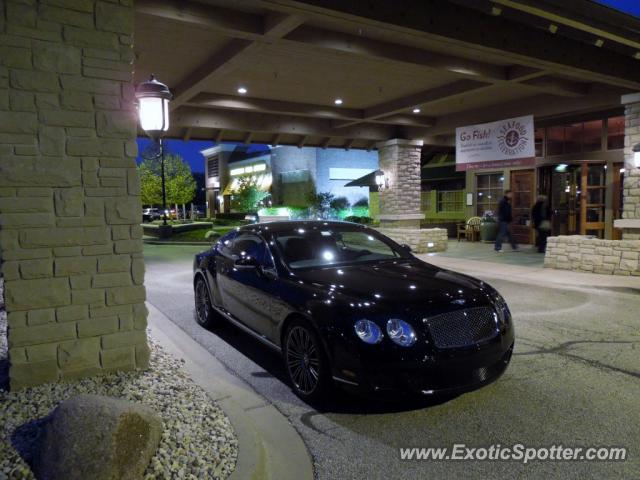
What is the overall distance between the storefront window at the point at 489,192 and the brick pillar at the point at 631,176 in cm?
749

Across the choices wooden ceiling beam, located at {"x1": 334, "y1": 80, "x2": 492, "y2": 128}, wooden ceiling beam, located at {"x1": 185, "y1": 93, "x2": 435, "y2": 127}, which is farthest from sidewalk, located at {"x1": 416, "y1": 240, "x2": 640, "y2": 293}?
wooden ceiling beam, located at {"x1": 185, "y1": 93, "x2": 435, "y2": 127}

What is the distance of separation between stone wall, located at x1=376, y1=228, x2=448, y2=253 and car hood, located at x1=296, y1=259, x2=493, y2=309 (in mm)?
10203

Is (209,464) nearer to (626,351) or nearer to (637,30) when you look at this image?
(626,351)

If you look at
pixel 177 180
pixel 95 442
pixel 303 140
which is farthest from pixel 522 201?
pixel 177 180

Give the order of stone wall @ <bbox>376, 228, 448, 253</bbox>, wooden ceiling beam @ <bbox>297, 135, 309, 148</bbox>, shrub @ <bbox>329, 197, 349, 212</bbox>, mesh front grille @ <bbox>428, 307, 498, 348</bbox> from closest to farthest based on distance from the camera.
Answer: mesh front grille @ <bbox>428, 307, 498, 348</bbox> → stone wall @ <bbox>376, 228, 448, 253</bbox> → wooden ceiling beam @ <bbox>297, 135, 309, 148</bbox> → shrub @ <bbox>329, 197, 349, 212</bbox>

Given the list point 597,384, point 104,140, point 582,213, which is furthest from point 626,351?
point 582,213

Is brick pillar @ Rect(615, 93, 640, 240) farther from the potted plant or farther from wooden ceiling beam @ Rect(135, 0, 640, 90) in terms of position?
the potted plant

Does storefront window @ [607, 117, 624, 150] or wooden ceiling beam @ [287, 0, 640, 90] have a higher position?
wooden ceiling beam @ [287, 0, 640, 90]

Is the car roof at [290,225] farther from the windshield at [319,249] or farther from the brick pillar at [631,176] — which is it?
the brick pillar at [631,176]

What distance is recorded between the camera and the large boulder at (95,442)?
262cm

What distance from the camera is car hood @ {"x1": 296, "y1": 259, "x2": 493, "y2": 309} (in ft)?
13.2

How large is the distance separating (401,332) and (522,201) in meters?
15.2

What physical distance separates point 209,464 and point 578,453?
96.9 inches

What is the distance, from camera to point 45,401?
367cm
